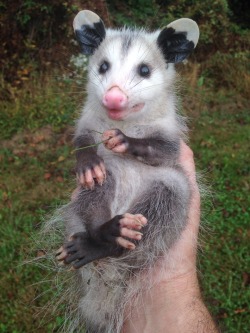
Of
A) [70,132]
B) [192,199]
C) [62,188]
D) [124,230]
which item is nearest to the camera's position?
[124,230]

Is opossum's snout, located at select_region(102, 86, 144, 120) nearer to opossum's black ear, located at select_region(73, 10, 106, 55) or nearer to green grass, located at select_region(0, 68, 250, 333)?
opossum's black ear, located at select_region(73, 10, 106, 55)

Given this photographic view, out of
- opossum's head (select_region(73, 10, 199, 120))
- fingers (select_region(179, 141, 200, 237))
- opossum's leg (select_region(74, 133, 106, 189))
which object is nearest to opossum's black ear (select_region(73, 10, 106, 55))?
opossum's head (select_region(73, 10, 199, 120))

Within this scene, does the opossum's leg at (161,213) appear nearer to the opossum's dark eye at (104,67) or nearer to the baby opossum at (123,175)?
the baby opossum at (123,175)

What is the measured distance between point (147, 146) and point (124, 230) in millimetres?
489

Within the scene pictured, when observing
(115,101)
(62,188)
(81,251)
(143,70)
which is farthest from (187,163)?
(62,188)

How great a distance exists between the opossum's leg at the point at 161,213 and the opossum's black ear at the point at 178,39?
711 mm

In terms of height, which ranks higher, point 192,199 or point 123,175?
point 123,175

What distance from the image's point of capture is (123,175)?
2.28 meters

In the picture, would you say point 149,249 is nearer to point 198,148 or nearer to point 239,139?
point 198,148

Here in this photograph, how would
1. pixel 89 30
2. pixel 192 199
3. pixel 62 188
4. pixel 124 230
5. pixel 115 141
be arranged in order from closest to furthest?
pixel 124 230 → pixel 115 141 → pixel 192 199 → pixel 89 30 → pixel 62 188

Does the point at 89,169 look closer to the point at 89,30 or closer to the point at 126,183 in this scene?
the point at 126,183

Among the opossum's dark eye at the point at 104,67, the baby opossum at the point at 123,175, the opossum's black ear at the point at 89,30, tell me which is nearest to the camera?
the baby opossum at the point at 123,175

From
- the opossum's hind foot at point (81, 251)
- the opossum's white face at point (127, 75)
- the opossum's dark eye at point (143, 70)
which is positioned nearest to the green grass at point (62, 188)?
the opossum's hind foot at point (81, 251)

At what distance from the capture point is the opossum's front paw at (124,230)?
193cm
